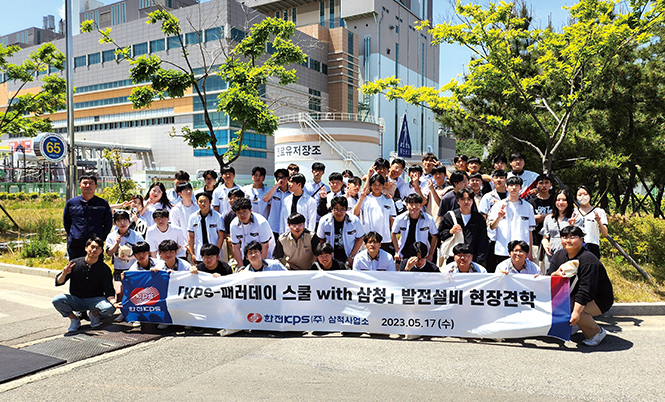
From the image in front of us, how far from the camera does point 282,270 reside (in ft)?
21.9

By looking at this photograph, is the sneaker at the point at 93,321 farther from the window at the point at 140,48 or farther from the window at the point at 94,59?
the window at the point at 94,59

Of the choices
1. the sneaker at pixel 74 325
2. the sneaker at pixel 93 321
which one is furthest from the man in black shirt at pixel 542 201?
the sneaker at pixel 74 325

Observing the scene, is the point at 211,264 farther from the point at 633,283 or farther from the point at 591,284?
the point at 633,283

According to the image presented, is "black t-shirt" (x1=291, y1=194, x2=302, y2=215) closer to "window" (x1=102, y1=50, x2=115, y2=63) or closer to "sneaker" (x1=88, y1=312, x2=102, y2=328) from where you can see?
"sneaker" (x1=88, y1=312, x2=102, y2=328)

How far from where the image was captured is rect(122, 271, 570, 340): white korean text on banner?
6.04 meters

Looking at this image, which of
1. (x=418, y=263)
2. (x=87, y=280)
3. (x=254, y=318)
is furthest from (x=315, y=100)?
(x=254, y=318)

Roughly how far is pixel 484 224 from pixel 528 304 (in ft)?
4.54

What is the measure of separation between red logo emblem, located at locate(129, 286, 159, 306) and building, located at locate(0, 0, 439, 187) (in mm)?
41482

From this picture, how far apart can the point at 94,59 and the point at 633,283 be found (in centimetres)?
6438

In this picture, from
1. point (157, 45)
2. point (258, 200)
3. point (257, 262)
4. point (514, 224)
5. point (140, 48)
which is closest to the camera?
point (257, 262)

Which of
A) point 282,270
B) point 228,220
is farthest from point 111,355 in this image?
point 228,220

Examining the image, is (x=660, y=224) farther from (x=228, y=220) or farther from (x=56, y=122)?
(x=56, y=122)

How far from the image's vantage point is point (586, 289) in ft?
18.8

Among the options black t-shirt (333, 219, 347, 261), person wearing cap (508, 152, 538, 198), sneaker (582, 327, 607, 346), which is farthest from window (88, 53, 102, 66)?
sneaker (582, 327, 607, 346)
